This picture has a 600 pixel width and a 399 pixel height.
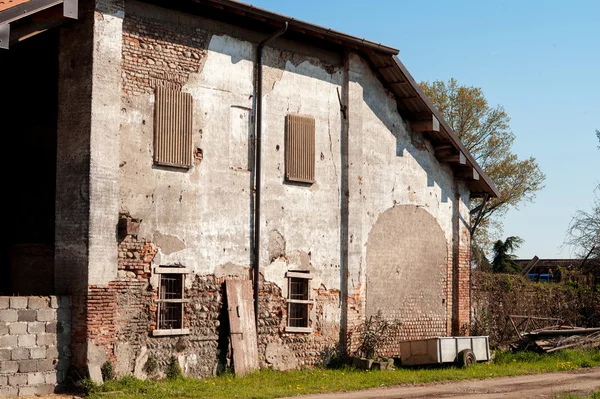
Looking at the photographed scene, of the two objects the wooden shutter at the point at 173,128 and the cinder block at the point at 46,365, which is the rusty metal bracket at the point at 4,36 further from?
the cinder block at the point at 46,365

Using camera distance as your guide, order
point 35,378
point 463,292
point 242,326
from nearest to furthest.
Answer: point 35,378, point 242,326, point 463,292

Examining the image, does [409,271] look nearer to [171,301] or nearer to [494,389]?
[494,389]

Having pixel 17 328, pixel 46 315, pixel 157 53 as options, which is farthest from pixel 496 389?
pixel 157 53

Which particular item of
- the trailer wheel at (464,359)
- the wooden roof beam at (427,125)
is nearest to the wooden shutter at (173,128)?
the wooden roof beam at (427,125)

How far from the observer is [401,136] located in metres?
22.1

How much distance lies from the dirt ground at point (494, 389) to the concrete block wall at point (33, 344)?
383 mm

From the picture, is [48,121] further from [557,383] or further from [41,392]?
[557,383]

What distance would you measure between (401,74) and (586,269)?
45.5 ft

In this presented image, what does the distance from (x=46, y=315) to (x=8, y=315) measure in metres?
0.73

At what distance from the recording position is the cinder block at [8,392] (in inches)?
550

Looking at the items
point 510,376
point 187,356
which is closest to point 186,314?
point 187,356

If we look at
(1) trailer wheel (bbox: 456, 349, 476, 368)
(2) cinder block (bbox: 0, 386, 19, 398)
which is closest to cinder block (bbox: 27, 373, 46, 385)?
(2) cinder block (bbox: 0, 386, 19, 398)

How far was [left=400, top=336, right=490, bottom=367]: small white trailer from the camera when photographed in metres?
19.0

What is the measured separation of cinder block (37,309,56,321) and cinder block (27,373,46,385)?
1008 millimetres
